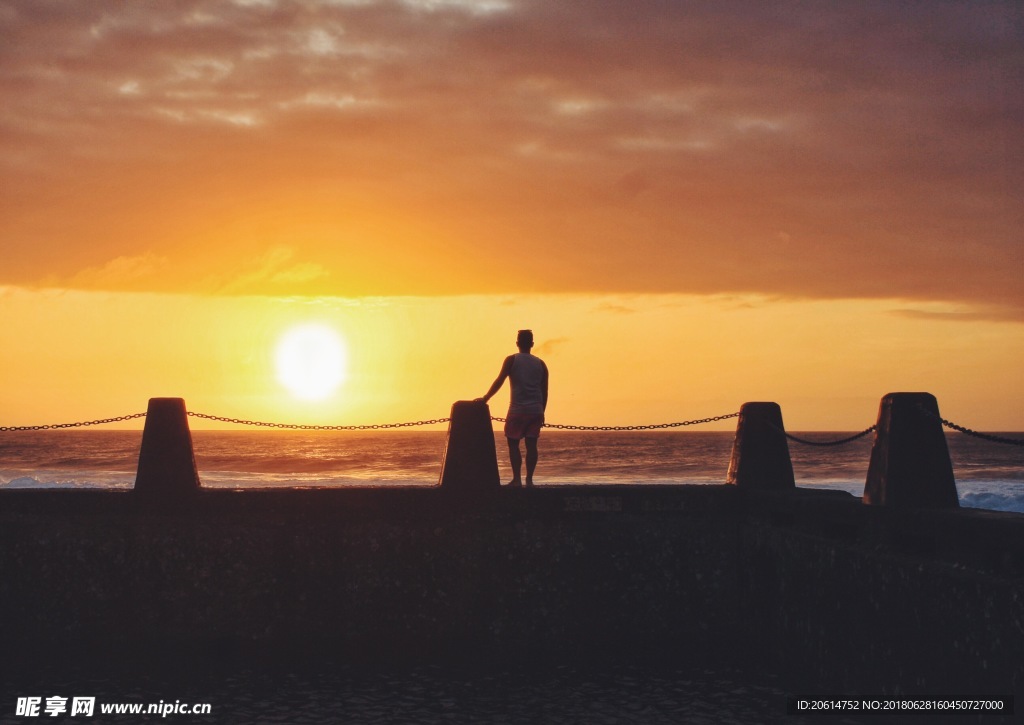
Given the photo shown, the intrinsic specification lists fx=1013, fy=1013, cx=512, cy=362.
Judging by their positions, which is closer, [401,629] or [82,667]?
[82,667]

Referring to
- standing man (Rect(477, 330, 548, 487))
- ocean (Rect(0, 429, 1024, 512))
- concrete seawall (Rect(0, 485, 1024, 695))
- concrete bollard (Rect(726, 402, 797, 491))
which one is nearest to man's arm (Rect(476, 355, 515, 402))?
standing man (Rect(477, 330, 548, 487))

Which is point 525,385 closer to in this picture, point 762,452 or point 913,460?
point 762,452

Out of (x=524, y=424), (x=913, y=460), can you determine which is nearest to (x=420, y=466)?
(x=524, y=424)

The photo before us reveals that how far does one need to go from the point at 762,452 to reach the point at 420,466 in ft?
190

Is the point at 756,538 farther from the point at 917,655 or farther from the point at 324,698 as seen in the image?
the point at 324,698

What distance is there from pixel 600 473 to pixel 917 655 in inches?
2105

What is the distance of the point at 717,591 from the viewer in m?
10.5

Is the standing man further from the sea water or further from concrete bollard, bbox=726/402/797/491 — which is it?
the sea water

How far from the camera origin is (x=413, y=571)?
10391 millimetres

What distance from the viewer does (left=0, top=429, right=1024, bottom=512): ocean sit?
50625 mm

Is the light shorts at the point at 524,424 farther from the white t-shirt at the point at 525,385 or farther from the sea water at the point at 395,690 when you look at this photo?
the sea water at the point at 395,690

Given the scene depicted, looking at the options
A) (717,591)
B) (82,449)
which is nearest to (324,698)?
(717,591)

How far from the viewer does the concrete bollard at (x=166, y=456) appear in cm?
1035

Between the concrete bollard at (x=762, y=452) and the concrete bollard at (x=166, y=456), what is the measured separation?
5.79 metres
